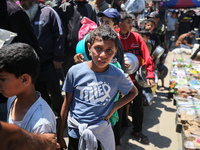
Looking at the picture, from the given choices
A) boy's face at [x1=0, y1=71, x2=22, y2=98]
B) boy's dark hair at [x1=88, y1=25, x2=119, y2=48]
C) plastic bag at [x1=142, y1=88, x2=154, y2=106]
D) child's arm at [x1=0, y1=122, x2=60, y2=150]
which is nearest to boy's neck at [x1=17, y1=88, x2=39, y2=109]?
boy's face at [x1=0, y1=71, x2=22, y2=98]

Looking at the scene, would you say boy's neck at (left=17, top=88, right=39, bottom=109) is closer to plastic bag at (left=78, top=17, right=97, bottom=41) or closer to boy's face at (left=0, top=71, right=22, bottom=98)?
boy's face at (left=0, top=71, right=22, bottom=98)

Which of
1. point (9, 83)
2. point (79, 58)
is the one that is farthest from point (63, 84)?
point (9, 83)

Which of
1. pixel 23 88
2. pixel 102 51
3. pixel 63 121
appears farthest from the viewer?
pixel 63 121

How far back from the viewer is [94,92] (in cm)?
171

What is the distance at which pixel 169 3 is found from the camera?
12.6 metres

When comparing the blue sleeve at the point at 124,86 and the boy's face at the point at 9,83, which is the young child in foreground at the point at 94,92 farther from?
the boy's face at the point at 9,83

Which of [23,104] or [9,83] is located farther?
[23,104]

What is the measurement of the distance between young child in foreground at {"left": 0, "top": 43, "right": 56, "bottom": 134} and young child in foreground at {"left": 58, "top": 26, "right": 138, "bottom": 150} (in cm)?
41

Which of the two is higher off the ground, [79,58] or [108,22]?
[108,22]

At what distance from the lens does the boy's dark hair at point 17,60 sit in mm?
1190

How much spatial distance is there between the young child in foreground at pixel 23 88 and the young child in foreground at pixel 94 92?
411 mm

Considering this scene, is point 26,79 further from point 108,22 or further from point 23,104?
point 108,22

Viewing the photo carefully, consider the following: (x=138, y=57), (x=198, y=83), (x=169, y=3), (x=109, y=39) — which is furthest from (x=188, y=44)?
(x=109, y=39)

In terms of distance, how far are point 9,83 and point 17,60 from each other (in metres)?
0.14
